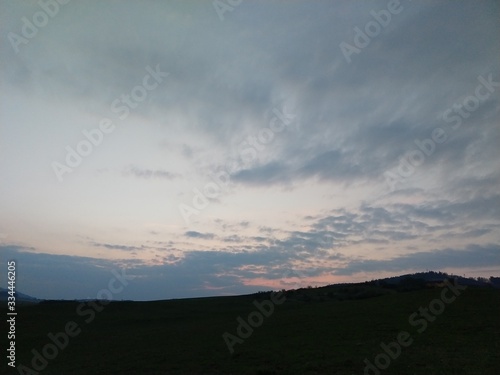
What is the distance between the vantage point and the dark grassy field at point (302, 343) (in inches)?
944

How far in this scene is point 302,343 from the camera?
1230 inches

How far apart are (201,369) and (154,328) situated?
26.5 meters

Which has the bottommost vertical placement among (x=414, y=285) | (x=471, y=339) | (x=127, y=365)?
(x=127, y=365)

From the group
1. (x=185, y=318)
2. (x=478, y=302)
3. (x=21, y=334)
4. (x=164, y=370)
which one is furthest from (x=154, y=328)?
(x=478, y=302)

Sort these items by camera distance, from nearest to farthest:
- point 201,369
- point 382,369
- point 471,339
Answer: point 382,369 < point 201,369 < point 471,339

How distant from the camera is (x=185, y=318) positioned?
59.6 metres

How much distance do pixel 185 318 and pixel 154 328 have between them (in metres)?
11.1

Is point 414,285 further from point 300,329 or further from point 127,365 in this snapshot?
point 127,365

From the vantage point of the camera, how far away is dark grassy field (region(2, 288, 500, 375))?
24.0m

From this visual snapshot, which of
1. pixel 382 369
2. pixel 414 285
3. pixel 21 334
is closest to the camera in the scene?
pixel 382 369

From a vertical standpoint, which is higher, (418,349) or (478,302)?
(478,302)

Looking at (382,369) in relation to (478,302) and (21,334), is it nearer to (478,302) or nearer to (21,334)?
(478,302)

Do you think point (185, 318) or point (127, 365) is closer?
point (127, 365)

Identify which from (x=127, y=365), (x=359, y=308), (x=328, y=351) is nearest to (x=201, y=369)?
(x=127, y=365)
